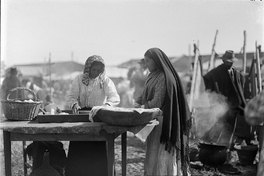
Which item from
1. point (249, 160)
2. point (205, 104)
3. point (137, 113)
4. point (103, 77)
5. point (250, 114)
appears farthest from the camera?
point (205, 104)

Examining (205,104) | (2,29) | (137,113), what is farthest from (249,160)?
(2,29)

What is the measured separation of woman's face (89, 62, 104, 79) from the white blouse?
74 mm

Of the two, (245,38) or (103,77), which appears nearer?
(103,77)

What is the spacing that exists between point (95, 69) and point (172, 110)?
1.26 metres

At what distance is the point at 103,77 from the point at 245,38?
5.79 meters

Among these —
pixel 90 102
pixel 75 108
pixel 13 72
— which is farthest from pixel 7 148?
pixel 13 72

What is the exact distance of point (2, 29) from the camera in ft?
14.3

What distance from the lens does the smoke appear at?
707cm

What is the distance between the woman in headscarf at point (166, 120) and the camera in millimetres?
4168

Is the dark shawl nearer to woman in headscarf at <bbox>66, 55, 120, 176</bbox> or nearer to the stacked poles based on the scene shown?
woman in headscarf at <bbox>66, 55, 120, 176</bbox>

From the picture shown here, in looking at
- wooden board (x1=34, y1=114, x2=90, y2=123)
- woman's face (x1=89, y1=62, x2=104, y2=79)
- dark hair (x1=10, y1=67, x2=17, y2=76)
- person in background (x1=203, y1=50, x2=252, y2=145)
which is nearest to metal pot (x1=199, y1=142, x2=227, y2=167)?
person in background (x1=203, y1=50, x2=252, y2=145)

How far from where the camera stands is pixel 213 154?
6.05 metres

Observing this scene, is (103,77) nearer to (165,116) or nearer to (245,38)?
(165,116)

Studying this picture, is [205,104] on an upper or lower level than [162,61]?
lower
